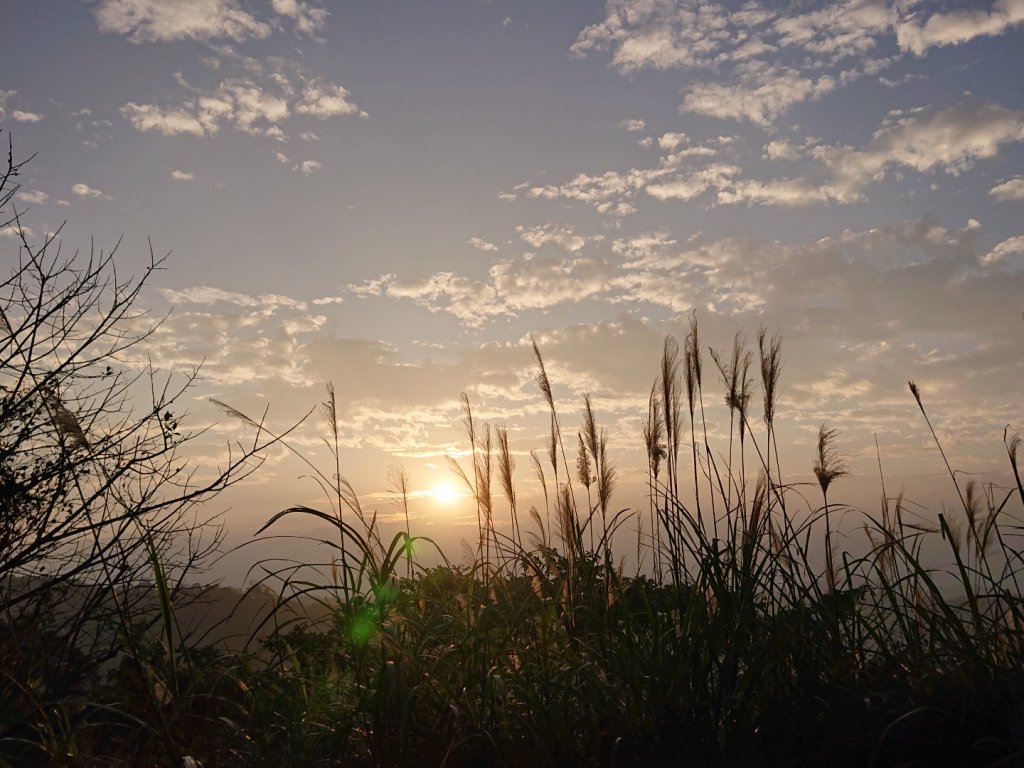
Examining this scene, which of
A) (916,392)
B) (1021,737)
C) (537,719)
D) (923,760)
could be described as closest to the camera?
(1021,737)

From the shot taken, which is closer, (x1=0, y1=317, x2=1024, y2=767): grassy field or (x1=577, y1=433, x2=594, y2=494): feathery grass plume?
(x1=0, y1=317, x2=1024, y2=767): grassy field

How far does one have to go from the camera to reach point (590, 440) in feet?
15.0

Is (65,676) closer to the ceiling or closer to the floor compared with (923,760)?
closer to the ceiling

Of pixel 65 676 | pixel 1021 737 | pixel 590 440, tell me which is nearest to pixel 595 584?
pixel 590 440

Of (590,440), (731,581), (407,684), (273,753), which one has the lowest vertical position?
(273,753)

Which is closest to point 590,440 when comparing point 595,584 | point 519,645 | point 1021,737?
point 595,584

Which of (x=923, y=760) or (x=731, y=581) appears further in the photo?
(x=731, y=581)

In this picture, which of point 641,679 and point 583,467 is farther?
point 583,467

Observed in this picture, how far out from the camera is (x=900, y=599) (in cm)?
304

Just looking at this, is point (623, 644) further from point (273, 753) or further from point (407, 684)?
point (273, 753)

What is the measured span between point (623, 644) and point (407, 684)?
0.80m

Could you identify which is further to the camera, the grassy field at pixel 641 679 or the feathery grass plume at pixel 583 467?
the feathery grass plume at pixel 583 467

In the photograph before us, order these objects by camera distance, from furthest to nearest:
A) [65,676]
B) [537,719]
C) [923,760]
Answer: [65,676], [537,719], [923,760]

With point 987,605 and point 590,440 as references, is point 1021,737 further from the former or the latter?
point 590,440
